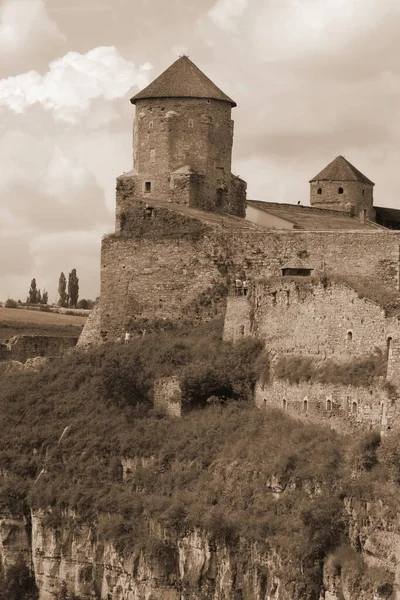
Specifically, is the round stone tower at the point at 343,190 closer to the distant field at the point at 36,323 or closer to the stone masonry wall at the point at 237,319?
the distant field at the point at 36,323

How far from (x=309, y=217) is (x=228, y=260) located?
8127 millimetres

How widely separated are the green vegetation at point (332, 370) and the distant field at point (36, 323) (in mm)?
22252

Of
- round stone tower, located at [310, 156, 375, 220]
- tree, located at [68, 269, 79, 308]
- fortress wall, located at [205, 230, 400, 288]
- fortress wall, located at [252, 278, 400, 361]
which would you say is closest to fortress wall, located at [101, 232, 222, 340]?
fortress wall, located at [205, 230, 400, 288]

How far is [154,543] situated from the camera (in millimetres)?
59344

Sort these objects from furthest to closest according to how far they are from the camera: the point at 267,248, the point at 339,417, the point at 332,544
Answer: the point at 267,248, the point at 339,417, the point at 332,544

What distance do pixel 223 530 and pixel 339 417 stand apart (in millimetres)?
4785

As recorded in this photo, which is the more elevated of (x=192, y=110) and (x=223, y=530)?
(x=192, y=110)

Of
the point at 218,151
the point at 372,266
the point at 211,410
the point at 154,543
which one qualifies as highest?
the point at 218,151

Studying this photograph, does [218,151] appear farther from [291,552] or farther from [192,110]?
[291,552]

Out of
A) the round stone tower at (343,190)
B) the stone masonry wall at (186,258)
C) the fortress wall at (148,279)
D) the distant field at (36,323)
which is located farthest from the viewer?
the distant field at (36,323)

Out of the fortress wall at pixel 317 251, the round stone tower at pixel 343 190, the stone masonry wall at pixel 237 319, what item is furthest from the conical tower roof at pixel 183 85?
the round stone tower at pixel 343 190

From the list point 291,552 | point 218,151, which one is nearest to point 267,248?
point 218,151

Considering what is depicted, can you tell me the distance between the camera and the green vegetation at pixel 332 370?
5747 centimetres

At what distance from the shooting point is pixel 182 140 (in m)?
71.9
